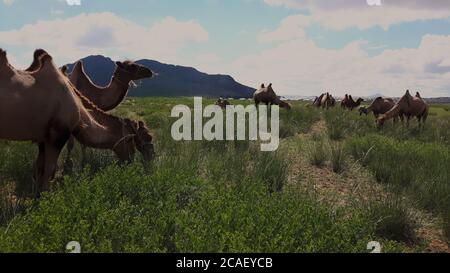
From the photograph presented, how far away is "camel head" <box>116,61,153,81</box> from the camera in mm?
10000

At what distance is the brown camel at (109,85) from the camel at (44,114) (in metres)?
2.81

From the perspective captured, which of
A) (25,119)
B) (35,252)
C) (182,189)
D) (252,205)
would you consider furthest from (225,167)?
(35,252)

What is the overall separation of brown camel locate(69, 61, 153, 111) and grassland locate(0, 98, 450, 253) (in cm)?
137

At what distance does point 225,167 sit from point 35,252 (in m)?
4.19

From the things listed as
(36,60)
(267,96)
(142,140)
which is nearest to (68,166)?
(142,140)

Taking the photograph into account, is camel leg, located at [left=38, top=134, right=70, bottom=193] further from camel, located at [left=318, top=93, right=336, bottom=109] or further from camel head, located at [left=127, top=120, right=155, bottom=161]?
camel, located at [left=318, top=93, right=336, bottom=109]

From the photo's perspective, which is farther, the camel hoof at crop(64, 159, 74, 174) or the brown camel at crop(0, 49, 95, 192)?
the camel hoof at crop(64, 159, 74, 174)

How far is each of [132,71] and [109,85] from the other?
64 centimetres

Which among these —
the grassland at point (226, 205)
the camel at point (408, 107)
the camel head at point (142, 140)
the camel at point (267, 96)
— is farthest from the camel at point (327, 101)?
the camel head at point (142, 140)

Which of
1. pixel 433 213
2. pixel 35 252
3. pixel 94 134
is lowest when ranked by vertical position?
pixel 433 213

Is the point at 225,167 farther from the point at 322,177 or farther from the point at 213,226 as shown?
the point at 213,226

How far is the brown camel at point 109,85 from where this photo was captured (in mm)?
9672

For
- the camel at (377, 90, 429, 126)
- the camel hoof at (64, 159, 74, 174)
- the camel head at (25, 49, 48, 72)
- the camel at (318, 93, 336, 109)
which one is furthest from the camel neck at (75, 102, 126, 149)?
the camel at (318, 93, 336, 109)
